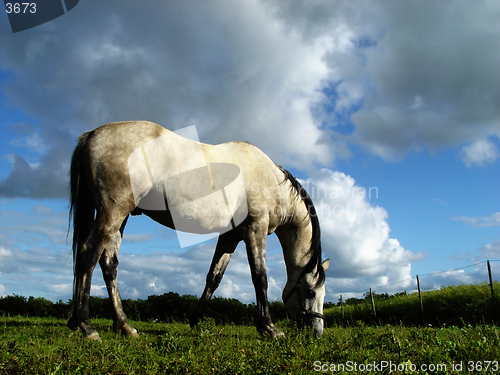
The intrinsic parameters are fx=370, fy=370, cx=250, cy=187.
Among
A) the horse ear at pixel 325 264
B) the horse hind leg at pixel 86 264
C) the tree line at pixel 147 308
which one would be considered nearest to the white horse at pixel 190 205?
the horse hind leg at pixel 86 264

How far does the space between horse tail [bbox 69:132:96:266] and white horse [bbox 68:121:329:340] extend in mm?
13

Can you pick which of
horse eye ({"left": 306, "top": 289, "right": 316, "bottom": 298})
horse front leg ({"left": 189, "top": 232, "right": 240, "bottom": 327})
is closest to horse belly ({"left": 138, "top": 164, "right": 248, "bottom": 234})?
horse front leg ({"left": 189, "top": 232, "right": 240, "bottom": 327})

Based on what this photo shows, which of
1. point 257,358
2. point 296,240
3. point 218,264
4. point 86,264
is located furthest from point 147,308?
point 257,358

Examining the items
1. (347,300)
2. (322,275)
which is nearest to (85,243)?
(322,275)

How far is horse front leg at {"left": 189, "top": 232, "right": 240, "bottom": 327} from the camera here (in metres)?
6.01

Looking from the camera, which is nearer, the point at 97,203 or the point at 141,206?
the point at 97,203

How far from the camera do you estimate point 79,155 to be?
196 inches

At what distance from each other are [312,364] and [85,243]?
10.0 feet

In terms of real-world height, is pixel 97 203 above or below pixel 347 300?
above

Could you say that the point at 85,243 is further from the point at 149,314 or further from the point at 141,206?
the point at 149,314

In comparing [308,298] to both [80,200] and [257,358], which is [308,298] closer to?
[257,358]

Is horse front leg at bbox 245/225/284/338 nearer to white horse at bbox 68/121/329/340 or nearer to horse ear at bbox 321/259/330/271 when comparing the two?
white horse at bbox 68/121/329/340

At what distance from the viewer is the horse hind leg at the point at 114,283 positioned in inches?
207

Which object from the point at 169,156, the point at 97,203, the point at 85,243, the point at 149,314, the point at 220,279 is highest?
the point at 169,156
